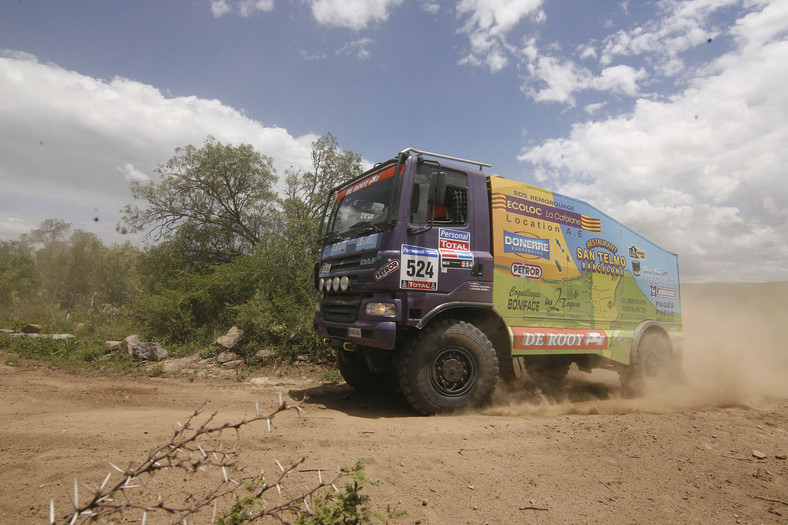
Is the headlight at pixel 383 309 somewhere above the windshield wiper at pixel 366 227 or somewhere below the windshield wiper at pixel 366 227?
below

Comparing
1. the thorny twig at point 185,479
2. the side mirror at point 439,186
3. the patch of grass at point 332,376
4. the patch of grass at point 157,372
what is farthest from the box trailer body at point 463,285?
the patch of grass at point 157,372

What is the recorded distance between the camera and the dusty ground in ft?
9.57

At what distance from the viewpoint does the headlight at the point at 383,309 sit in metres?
4.84

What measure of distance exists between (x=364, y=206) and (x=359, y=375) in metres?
2.56

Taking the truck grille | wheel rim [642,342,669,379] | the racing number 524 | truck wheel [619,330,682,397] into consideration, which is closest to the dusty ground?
truck wheel [619,330,682,397]

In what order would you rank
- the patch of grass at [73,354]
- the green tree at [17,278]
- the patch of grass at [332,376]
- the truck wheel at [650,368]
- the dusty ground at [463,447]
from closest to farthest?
the dusty ground at [463,447], the truck wheel at [650,368], the patch of grass at [332,376], the patch of grass at [73,354], the green tree at [17,278]

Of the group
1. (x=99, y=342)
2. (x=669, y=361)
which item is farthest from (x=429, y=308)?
(x=99, y=342)

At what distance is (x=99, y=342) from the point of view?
906cm

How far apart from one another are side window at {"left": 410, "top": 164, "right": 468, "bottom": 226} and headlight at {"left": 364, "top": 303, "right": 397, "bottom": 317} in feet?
3.44

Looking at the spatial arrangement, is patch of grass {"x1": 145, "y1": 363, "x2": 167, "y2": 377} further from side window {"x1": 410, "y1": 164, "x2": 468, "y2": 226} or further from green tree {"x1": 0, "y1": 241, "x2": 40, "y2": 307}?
green tree {"x1": 0, "y1": 241, "x2": 40, "y2": 307}

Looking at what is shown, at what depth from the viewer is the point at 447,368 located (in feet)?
16.6

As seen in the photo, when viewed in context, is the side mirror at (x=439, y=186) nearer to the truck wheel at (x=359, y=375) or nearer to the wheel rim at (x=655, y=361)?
the truck wheel at (x=359, y=375)

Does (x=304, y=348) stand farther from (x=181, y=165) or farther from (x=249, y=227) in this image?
(x=181, y=165)

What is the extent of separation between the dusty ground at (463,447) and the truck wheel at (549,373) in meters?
0.45
